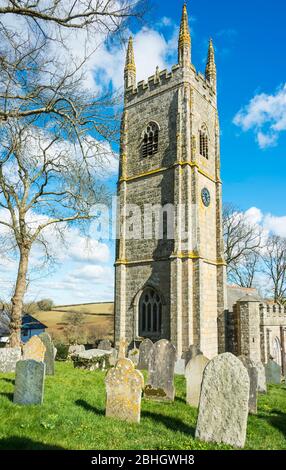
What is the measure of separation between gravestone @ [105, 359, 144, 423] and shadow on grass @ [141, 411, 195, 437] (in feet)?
1.63

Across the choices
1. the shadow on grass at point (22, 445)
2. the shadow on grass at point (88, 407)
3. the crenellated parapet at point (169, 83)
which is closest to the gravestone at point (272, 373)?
the shadow on grass at point (88, 407)

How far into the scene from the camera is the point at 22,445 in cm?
440

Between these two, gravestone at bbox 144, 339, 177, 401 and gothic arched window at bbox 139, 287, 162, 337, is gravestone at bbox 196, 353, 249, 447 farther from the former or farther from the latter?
gothic arched window at bbox 139, 287, 162, 337

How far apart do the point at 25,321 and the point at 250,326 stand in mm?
23223

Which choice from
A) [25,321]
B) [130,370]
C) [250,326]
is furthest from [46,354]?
[25,321]

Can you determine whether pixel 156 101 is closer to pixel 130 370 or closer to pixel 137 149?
pixel 137 149

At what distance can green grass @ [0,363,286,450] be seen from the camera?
4645 mm

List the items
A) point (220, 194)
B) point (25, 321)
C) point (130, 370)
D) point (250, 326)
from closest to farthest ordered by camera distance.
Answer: point (130, 370), point (250, 326), point (220, 194), point (25, 321)

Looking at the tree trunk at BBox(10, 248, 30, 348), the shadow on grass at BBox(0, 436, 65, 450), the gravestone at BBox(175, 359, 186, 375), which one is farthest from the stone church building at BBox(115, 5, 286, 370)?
the shadow on grass at BBox(0, 436, 65, 450)

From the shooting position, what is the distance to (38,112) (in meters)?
7.54

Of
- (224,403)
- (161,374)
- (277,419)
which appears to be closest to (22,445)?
(224,403)

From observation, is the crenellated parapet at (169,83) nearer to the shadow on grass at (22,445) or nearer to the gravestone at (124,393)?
the gravestone at (124,393)

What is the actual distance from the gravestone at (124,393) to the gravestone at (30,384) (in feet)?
4.62

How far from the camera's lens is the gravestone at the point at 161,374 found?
26.2 ft
